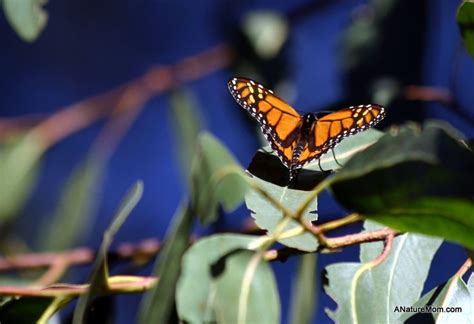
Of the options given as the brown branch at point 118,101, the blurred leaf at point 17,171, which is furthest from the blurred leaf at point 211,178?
the brown branch at point 118,101

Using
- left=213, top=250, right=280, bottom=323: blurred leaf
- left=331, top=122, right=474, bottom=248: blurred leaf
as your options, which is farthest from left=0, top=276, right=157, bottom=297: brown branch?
left=331, top=122, right=474, bottom=248: blurred leaf

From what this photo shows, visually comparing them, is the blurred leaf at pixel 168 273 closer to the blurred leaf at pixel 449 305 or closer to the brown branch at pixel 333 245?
the brown branch at pixel 333 245

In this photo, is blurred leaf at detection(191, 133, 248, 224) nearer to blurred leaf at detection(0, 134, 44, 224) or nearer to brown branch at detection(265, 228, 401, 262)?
brown branch at detection(265, 228, 401, 262)

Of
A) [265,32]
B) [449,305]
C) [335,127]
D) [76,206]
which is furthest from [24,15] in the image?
[265,32]

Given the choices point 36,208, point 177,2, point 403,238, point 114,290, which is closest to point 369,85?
point 403,238

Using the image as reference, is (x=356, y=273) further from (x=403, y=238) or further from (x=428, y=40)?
(x=428, y=40)

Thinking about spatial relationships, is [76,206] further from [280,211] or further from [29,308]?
[280,211]
